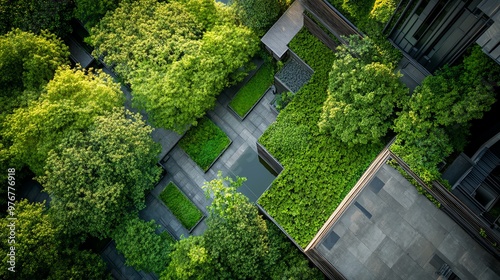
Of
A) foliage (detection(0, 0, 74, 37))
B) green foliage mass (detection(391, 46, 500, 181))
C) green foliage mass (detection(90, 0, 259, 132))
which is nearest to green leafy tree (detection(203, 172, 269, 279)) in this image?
green foliage mass (detection(90, 0, 259, 132))

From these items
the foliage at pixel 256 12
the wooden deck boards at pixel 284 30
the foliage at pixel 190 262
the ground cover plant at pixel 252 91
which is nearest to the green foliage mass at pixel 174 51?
the foliage at pixel 256 12

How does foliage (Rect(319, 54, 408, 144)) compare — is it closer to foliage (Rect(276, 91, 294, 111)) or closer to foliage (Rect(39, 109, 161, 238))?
foliage (Rect(276, 91, 294, 111))

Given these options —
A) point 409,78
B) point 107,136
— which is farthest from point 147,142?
point 409,78

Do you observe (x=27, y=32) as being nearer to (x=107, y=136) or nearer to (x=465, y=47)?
(x=107, y=136)

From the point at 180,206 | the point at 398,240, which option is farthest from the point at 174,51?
the point at 398,240

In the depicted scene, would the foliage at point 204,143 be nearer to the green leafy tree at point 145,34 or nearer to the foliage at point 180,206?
the foliage at point 180,206

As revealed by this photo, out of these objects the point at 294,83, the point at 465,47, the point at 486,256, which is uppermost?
the point at 465,47

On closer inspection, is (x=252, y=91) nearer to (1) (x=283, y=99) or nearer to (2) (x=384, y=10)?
(1) (x=283, y=99)
